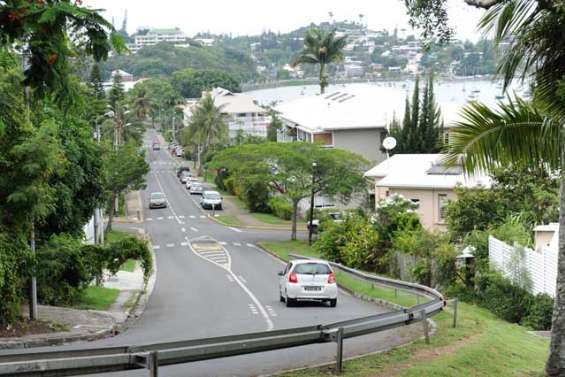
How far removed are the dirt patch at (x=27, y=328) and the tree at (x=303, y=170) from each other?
1396 inches

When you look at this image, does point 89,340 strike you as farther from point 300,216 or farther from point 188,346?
point 300,216

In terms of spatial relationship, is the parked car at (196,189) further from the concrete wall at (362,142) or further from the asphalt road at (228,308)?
the asphalt road at (228,308)

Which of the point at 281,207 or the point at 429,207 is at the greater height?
the point at 429,207

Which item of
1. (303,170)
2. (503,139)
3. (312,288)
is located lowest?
(312,288)

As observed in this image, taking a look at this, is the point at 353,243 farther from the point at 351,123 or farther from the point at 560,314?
the point at 351,123

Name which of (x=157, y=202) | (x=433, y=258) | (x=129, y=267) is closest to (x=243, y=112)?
(x=157, y=202)

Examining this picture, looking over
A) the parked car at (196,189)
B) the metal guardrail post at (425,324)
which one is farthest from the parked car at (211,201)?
the metal guardrail post at (425,324)

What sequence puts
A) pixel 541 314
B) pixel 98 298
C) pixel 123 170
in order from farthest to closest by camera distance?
pixel 123 170
pixel 98 298
pixel 541 314

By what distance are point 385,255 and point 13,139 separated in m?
21.6

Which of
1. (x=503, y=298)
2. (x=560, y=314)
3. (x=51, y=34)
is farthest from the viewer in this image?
(x=503, y=298)

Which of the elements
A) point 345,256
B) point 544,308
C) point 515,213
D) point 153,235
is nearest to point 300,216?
point 153,235

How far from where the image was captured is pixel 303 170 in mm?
58000

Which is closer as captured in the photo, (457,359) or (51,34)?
(51,34)

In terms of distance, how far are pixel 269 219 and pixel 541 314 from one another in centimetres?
5172
